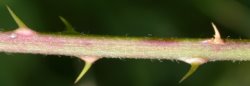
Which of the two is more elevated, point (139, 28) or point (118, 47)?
point (118, 47)

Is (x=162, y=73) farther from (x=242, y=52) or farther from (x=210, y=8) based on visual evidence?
(x=242, y=52)

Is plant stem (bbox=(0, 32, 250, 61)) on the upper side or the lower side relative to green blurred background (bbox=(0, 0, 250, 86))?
upper

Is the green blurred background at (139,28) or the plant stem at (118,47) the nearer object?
the plant stem at (118,47)

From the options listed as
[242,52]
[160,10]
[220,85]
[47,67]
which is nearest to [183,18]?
[160,10]

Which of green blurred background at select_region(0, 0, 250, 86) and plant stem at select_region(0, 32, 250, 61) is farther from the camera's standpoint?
green blurred background at select_region(0, 0, 250, 86)
